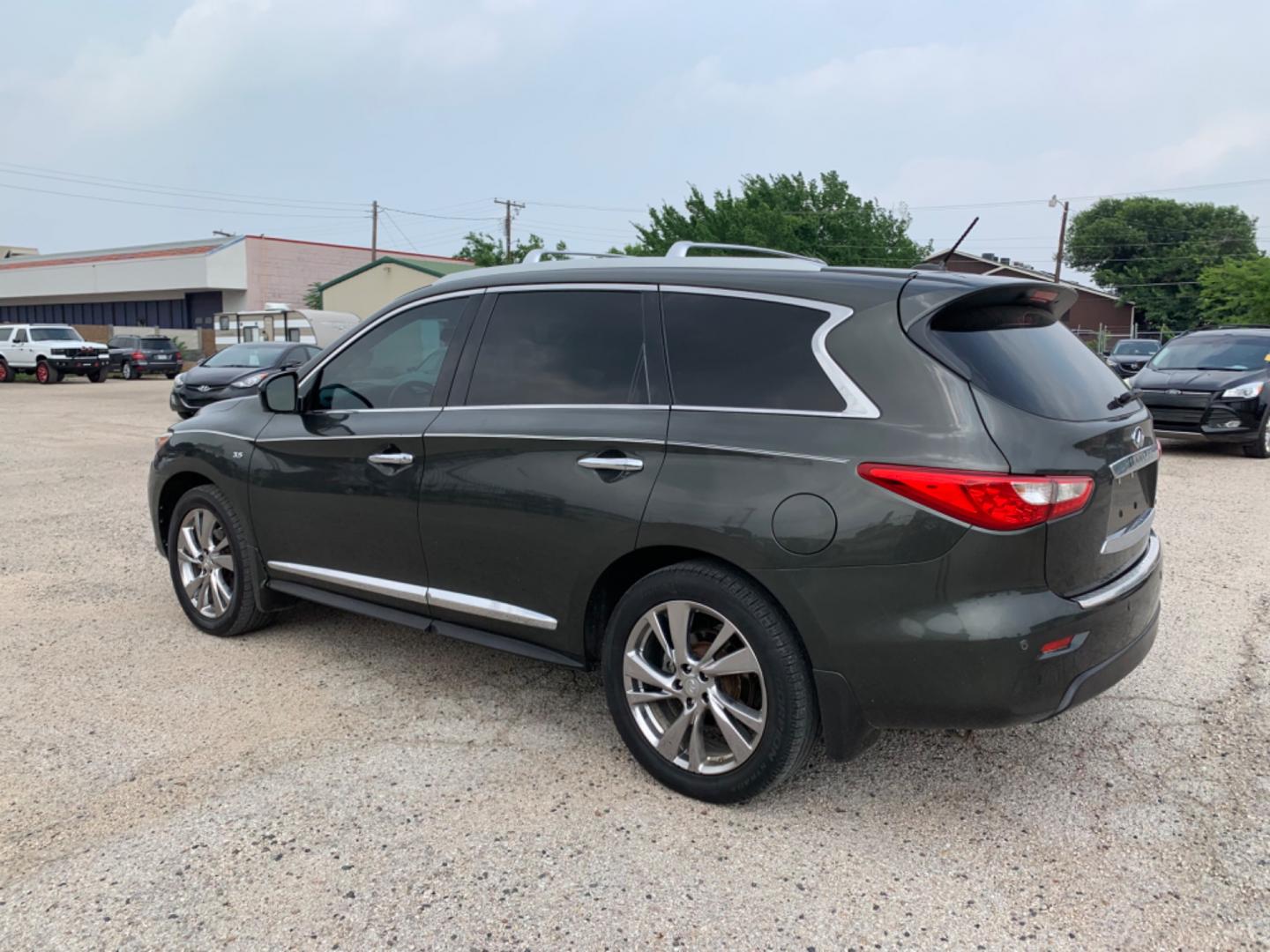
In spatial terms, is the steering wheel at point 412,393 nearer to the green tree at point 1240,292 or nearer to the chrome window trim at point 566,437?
the chrome window trim at point 566,437

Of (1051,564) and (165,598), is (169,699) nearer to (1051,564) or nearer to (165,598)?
(165,598)

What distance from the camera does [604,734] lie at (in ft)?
12.4

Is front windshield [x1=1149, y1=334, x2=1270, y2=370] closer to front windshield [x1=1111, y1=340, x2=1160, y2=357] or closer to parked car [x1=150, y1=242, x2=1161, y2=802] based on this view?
parked car [x1=150, y1=242, x2=1161, y2=802]

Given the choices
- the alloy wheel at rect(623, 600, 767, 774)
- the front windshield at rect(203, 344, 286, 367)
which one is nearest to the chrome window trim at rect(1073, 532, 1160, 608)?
the alloy wheel at rect(623, 600, 767, 774)

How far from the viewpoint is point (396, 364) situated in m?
4.23

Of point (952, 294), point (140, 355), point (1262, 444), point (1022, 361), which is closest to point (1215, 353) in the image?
point (1262, 444)

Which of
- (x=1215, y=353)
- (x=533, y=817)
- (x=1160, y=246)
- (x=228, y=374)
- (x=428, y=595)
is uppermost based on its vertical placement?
(x=1160, y=246)

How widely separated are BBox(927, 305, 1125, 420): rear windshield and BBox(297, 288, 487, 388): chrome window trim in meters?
1.91

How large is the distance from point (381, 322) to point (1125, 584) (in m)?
3.08

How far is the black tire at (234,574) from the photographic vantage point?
184 inches

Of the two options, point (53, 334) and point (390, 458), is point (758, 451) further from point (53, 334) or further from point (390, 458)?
point (53, 334)

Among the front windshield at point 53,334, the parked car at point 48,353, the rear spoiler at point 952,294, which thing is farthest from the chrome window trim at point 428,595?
the front windshield at point 53,334

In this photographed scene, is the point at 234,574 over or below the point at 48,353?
below

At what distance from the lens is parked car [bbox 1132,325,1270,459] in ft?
38.1
